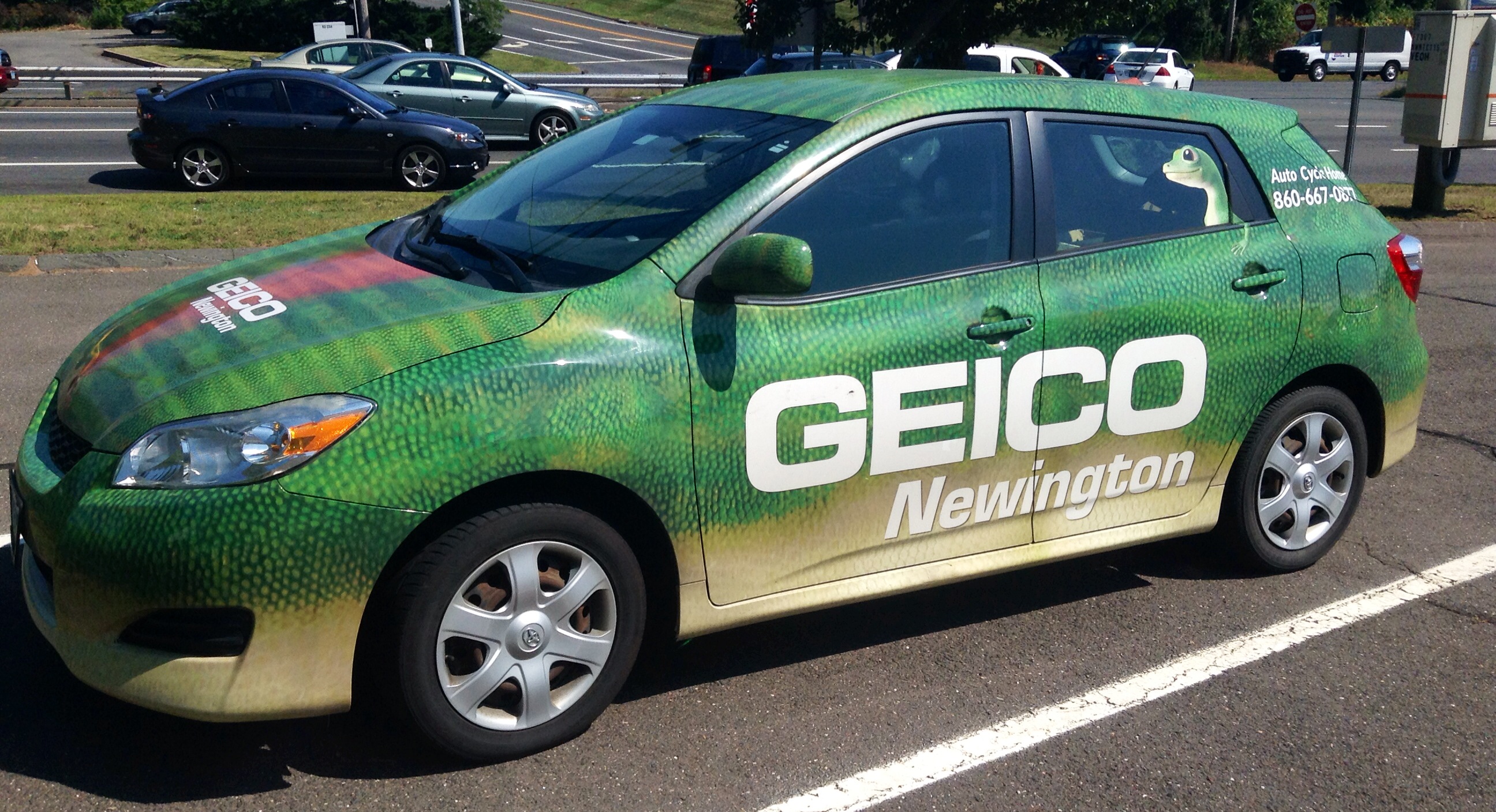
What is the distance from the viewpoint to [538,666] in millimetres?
3371

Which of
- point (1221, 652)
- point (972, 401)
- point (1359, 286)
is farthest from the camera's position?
point (1359, 286)

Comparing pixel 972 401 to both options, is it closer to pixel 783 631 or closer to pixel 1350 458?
pixel 783 631

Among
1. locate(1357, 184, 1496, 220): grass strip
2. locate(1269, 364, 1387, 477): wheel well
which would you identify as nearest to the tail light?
locate(1269, 364, 1387, 477): wheel well

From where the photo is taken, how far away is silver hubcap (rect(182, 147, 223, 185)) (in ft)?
49.2

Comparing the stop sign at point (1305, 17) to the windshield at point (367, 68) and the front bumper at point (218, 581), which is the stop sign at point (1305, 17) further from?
the front bumper at point (218, 581)

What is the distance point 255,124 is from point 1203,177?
13079 mm

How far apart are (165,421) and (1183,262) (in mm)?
3031

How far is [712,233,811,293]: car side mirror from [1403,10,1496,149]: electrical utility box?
1201cm

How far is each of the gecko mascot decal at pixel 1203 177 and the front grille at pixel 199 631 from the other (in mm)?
3166

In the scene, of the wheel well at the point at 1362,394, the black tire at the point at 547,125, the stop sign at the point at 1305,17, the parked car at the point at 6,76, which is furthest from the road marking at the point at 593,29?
the wheel well at the point at 1362,394

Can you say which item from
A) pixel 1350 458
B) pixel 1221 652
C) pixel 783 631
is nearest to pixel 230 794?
pixel 783 631

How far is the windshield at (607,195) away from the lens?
12.1ft

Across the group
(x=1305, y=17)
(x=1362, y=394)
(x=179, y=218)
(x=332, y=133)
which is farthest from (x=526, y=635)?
(x=1305, y=17)

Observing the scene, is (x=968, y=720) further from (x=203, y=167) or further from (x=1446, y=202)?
(x=203, y=167)
